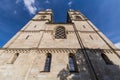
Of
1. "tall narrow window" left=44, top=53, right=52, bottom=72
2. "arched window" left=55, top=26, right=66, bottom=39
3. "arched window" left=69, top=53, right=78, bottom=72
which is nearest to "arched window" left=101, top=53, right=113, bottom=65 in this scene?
"arched window" left=69, top=53, right=78, bottom=72

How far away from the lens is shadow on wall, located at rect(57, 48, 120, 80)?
10.7 meters

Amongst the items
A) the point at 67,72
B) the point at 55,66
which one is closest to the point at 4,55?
the point at 55,66

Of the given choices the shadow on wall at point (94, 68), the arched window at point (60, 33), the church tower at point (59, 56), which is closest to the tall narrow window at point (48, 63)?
the church tower at point (59, 56)

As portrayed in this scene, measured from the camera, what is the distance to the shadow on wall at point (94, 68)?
1071 cm

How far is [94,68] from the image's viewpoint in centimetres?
1129

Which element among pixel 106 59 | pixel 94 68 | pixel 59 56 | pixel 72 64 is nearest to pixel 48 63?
pixel 59 56

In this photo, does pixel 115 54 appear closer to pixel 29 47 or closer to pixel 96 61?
pixel 96 61

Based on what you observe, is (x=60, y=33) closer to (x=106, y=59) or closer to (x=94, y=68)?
(x=106, y=59)

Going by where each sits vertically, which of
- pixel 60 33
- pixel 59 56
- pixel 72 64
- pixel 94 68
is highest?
pixel 60 33

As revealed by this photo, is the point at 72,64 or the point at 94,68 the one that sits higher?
the point at 72,64

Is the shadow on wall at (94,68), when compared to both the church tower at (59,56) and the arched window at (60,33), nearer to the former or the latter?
the church tower at (59,56)

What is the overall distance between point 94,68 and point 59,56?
3661 mm

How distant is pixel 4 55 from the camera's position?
43.2ft

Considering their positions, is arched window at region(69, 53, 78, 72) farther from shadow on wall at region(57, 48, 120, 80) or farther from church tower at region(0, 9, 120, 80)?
shadow on wall at region(57, 48, 120, 80)
